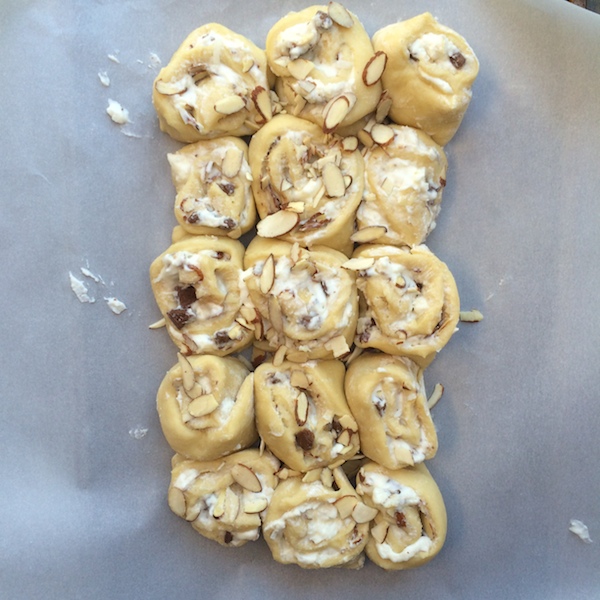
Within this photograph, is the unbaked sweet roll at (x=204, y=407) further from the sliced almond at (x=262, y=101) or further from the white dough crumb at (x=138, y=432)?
the sliced almond at (x=262, y=101)

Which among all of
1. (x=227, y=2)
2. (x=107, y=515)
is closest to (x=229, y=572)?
(x=107, y=515)

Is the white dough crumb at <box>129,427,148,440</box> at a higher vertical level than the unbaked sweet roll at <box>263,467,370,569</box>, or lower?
lower

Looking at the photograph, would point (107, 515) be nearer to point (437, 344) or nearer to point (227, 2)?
point (437, 344)

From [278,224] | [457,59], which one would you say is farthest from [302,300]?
[457,59]

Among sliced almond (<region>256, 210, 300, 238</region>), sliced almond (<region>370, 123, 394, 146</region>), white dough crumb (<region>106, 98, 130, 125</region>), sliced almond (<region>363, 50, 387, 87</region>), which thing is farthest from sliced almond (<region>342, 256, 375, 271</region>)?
white dough crumb (<region>106, 98, 130, 125</region>)

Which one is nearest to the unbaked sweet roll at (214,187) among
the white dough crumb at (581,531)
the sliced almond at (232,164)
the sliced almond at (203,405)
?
the sliced almond at (232,164)

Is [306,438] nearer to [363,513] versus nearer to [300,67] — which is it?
[363,513]

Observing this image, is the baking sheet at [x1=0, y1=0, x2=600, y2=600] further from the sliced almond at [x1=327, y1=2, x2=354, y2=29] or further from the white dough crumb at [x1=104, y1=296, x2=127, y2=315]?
the sliced almond at [x1=327, y1=2, x2=354, y2=29]
